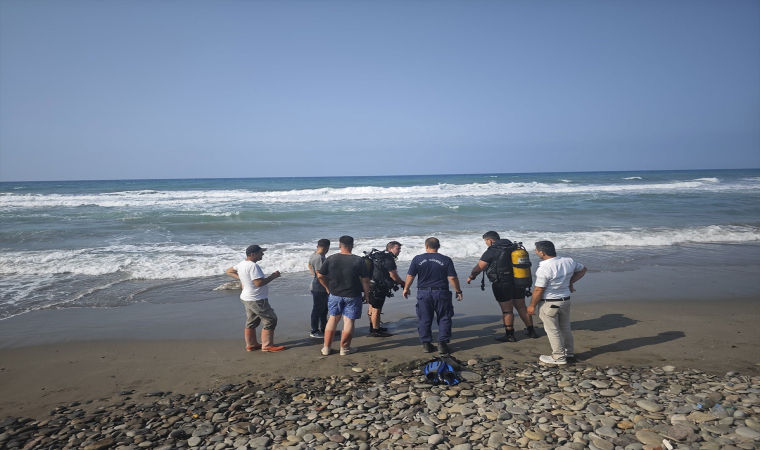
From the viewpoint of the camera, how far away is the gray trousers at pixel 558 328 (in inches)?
219

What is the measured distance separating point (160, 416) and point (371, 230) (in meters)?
14.7

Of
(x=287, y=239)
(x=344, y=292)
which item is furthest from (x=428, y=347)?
(x=287, y=239)

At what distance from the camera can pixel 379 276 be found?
6.79 metres

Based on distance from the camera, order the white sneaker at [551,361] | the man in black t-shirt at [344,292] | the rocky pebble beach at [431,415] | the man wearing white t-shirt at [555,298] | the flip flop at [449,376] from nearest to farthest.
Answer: the rocky pebble beach at [431,415] < the flip flop at [449,376] < the white sneaker at [551,361] < the man wearing white t-shirt at [555,298] < the man in black t-shirt at [344,292]

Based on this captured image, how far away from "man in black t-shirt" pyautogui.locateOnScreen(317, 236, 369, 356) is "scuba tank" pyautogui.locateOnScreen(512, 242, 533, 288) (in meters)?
2.29

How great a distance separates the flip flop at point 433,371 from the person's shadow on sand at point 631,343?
2122 mm

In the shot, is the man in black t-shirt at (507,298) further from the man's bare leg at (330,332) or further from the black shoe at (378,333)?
the man's bare leg at (330,332)

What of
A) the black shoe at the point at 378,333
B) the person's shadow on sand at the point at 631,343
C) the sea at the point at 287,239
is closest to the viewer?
the person's shadow on sand at the point at 631,343

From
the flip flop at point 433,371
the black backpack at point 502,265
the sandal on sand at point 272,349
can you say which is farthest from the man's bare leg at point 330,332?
the black backpack at point 502,265

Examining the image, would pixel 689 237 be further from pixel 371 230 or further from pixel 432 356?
pixel 432 356

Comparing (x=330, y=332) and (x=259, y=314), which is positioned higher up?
(x=259, y=314)

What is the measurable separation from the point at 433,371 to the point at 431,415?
804 millimetres

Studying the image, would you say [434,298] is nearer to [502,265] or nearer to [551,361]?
[502,265]

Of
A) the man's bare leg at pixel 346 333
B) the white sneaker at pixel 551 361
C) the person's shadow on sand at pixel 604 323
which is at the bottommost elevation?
the person's shadow on sand at pixel 604 323
